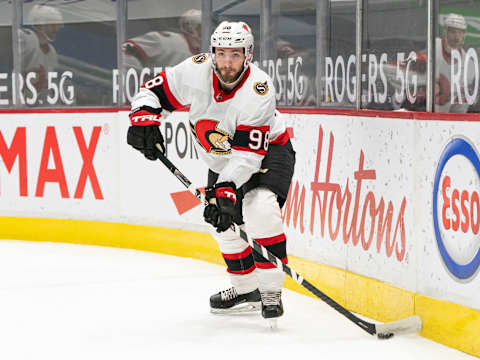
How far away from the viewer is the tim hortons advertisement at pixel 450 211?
3.41m

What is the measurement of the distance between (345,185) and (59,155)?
274 cm

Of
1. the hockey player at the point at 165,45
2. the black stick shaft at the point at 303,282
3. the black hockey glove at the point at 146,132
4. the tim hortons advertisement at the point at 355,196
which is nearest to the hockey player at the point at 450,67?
the tim hortons advertisement at the point at 355,196

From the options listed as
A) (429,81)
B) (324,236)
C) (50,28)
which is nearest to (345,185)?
(324,236)

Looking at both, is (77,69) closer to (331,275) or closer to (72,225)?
(72,225)

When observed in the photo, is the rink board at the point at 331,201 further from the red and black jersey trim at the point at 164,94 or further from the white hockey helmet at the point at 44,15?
the red and black jersey trim at the point at 164,94

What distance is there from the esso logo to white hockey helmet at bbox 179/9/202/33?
2825 millimetres

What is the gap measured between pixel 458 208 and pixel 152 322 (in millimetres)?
1408

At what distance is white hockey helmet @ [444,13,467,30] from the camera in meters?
3.64

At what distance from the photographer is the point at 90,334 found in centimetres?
384

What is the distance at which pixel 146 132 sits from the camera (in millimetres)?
3881

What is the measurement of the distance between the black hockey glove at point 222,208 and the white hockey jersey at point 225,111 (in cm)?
6

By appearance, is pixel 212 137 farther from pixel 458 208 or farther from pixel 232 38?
pixel 458 208

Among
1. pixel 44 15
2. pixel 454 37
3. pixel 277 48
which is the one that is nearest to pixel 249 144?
pixel 454 37

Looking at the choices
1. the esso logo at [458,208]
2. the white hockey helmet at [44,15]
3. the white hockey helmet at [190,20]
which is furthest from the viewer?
the white hockey helmet at [44,15]
